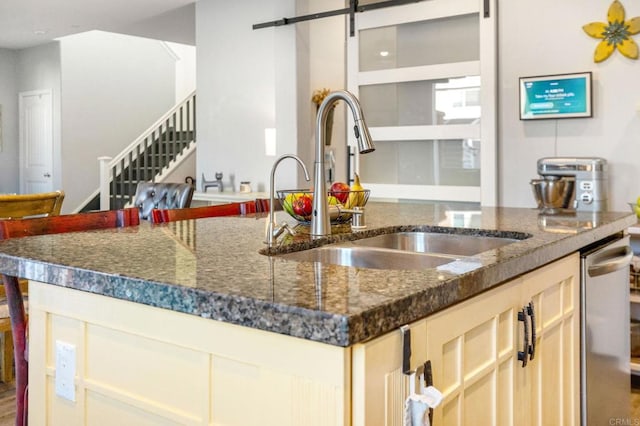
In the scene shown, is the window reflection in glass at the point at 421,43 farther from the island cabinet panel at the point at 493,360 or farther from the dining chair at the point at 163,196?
the island cabinet panel at the point at 493,360

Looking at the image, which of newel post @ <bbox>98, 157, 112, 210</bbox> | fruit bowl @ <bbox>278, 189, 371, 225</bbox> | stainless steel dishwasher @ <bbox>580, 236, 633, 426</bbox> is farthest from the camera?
newel post @ <bbox>98, 157, 112, 210</bbox>

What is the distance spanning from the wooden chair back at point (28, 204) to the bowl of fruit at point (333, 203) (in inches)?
56.3

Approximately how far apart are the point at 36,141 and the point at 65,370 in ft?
26.4

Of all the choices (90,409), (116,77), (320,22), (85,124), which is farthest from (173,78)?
(90,409)

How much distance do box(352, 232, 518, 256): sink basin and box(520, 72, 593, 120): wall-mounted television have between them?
225 centimetres

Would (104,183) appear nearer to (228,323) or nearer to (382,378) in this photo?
(228,323)

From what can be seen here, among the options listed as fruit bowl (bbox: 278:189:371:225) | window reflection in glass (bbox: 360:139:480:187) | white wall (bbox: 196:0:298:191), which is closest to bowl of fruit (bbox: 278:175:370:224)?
fruit bowl (bbox: 278:189:371:225)

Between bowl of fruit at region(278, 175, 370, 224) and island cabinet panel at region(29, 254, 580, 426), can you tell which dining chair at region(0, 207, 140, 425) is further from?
bowl of fruit at region(278, 175, 370, 224)

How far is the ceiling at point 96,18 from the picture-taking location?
19.2 ft

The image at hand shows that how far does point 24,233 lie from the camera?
1.80m

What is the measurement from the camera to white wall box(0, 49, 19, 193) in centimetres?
857

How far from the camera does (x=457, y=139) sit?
4.36 metres

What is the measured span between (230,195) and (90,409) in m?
3.99

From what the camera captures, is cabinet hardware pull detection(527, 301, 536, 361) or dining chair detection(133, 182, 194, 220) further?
dining chair detection(133, 182, 194, 220)
